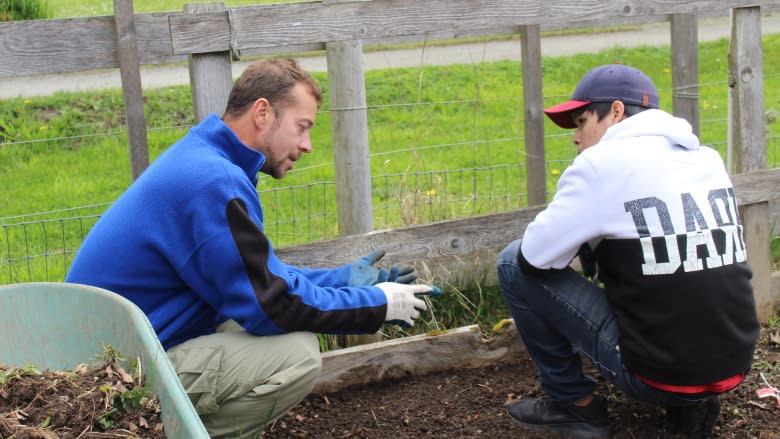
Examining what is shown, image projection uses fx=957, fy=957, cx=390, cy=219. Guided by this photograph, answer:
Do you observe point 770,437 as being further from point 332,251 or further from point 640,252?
point 332,251

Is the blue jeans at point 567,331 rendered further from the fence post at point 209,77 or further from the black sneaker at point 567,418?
the fence post at point 209,77

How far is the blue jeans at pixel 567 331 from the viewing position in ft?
10.1

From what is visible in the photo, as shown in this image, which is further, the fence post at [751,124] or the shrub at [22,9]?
the shrub at [22,9]

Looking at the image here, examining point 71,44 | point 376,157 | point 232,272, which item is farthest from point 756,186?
point 376,157

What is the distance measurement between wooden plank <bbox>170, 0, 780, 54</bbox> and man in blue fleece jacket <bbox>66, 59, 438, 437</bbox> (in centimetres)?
45

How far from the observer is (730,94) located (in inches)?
166

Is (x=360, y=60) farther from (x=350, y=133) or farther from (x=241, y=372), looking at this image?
(x=241, y=372)

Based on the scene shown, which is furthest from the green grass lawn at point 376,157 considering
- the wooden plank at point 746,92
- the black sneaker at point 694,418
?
the black sneaker at point 694,418

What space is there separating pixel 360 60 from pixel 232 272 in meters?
1.25

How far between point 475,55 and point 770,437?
29.8ft

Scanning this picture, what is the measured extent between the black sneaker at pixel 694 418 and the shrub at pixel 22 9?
26.8ft

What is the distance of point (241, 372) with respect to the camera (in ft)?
9.64

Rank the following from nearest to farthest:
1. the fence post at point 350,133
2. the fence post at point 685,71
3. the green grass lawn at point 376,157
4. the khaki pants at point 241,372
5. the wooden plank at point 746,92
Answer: the khaki pants at point 241,372 → the fence post at point 350,133 → the wooden plank at point 746,92 → the fence post at point 685,71 → the green grass lawn at point 376,157

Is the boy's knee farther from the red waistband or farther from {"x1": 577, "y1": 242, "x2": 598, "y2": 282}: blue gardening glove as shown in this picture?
the red waistband
